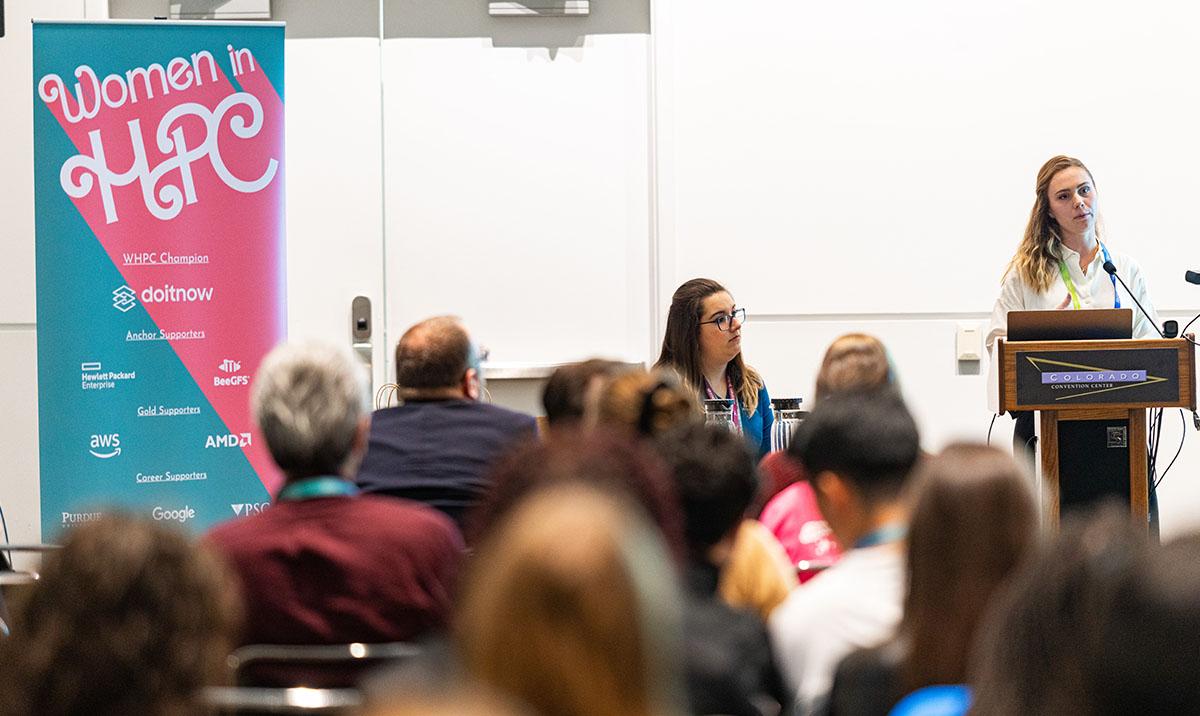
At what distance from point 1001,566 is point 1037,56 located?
5515 millimetres

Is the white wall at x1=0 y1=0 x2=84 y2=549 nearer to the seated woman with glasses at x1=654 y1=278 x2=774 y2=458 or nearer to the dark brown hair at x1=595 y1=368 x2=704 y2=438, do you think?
the seated woman with glasses at x1=654 y1=278 x2=774 y2=458

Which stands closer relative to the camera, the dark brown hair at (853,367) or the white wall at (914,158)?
the dark brown hair at (853,367)

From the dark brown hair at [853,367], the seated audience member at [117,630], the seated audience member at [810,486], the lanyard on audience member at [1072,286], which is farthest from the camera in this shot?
the lanyard on audience member at [1072,286]

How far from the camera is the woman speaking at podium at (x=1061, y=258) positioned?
5504mm

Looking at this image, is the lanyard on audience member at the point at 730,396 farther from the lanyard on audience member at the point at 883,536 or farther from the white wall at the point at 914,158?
the lanyard on audience member at the point at 883,536

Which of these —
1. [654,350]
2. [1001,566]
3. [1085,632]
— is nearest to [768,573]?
[1001,566]

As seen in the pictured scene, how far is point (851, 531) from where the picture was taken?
2238 mm

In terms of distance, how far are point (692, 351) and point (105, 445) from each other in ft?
6.85

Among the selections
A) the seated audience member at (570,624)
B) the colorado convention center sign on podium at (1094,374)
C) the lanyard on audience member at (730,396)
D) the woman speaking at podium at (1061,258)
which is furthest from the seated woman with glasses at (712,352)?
the seated audience member at (570,624)

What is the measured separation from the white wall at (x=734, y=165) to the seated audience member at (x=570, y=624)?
18.4ft

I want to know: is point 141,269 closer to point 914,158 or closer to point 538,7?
point 538,7

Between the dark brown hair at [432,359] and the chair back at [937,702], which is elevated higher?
the dark brown hair at [432,359]

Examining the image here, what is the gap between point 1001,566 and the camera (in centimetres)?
162

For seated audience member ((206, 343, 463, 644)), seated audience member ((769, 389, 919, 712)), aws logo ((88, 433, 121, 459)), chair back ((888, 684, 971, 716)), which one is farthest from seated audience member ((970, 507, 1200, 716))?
aws logo ((88, 433, 121, 459))
